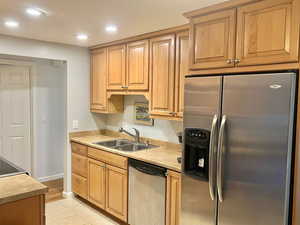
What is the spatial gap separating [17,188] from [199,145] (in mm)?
1366

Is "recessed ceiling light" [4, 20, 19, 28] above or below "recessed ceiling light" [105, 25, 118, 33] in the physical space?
below

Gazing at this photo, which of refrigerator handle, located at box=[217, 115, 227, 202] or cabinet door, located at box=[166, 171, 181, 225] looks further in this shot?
cabinet door, located at box=[166, 171, 181, 225]

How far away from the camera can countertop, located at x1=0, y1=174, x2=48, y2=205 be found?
1661mm

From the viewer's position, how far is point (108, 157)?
321 cm

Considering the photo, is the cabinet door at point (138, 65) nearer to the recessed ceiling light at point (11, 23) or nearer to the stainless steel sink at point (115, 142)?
the stainless steel sink at point (115, 142)

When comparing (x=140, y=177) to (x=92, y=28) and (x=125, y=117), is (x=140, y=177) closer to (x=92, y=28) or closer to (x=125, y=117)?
(x=125, y=117)

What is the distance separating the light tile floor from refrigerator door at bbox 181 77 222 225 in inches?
55.4

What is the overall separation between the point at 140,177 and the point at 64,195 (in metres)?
1.82

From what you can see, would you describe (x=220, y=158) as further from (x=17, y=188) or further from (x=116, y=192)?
(x=116, y=192)

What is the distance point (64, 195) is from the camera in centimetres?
404

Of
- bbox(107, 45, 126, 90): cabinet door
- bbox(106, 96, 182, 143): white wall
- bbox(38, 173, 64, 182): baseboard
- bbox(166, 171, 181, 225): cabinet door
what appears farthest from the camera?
bbox(38, 173, 64, 182): baseboard

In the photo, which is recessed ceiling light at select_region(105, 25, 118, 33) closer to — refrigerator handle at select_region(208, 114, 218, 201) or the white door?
refrigerator handle at select_region(208, 114, 218, 201)

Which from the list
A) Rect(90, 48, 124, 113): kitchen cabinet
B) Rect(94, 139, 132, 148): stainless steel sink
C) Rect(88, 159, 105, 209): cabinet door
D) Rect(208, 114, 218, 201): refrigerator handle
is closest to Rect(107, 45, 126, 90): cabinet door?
Rect(90, 48, 124, 113): kitchen cabinet

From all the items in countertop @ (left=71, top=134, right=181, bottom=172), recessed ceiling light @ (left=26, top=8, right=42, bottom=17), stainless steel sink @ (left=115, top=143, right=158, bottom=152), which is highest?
Result: recessed ceiling light @ (left=26, top=8, right=42, bottom=17)
